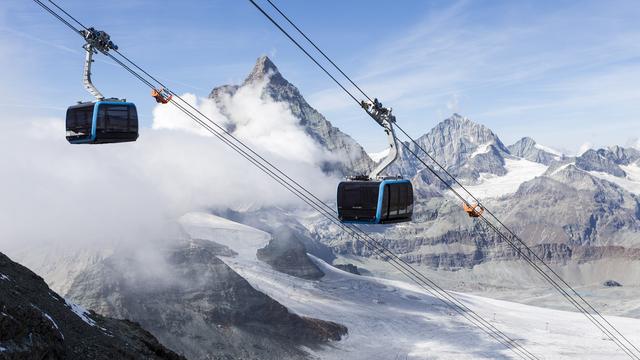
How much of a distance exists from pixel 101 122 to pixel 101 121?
7 cm

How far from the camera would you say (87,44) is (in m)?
25.4

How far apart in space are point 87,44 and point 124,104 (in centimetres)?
683

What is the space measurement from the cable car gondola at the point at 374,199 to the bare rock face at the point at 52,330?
45.2 feet

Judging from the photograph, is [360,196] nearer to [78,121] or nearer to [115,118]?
[115,118]

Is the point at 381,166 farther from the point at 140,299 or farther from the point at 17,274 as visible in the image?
the point at 140,299

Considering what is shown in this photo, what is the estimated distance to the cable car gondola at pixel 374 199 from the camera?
88.4 feet

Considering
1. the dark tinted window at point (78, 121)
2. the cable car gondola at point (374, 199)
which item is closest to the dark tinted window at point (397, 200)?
the cable car gondola at point (374, 199)

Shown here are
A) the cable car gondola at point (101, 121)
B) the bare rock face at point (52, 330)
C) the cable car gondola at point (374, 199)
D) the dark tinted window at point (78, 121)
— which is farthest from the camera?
the dark tinted window at point (78, 121)

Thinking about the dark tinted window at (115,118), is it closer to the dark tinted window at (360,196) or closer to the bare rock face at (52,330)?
the bare rock face at (52,330)

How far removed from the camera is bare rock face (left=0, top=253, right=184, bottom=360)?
2172 cm

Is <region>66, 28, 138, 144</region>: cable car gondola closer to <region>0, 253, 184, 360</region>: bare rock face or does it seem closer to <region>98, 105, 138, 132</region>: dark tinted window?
<region>98, 105, 138, 132</region>: dark tinted window

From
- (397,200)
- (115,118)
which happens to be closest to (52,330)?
(115,118)

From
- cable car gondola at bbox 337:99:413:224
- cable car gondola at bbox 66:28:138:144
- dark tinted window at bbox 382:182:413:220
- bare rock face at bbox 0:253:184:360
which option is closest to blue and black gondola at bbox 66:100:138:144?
cable car gondola at bbox 66:28:138:144

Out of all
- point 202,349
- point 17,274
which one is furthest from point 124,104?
point 202,349
